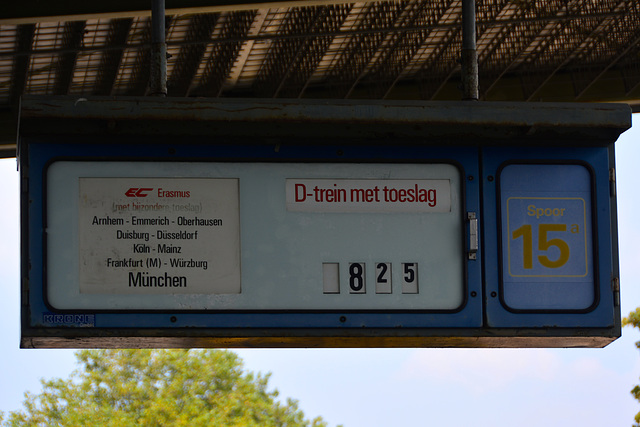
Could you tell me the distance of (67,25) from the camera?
15.7 meters

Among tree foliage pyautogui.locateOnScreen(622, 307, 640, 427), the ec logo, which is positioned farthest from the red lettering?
tree foliage pyautogui.locateOnScreen(622, 307, 640, 427)

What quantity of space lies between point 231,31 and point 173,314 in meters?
11.5

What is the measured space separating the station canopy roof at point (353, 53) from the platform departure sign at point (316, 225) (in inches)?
392

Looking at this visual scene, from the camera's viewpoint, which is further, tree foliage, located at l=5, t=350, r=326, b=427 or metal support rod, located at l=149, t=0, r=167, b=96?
tree foliage, located at l=5, t=350, r=326, b=427

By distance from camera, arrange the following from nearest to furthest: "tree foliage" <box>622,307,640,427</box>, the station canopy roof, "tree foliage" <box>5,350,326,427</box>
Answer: the station canopy roof → "tree foliage" <box>622,307,640,427</box> → "tree foliage" <box>5,350,326,427</box>

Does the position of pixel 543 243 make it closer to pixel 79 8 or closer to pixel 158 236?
pixel 158 236

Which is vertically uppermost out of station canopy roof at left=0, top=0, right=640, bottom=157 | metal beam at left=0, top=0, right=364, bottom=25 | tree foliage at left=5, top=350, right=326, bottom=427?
station canopy roof at left=0, top=0, right=640, bottom=157

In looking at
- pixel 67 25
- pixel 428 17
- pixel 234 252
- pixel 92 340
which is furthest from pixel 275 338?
pixel 428 17

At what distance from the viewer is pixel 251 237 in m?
6.11

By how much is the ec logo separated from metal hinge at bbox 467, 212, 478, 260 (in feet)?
5.36

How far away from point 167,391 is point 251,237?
34.0 metres

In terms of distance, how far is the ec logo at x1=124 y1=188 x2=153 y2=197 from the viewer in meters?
6.09

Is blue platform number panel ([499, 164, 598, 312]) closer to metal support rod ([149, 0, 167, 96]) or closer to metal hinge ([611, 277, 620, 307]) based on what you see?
metal hinge ([611, 277, 620, 307])

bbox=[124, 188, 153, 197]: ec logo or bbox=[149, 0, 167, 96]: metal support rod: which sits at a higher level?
bbox=[149, 0, 167, 96]: metal support rod
